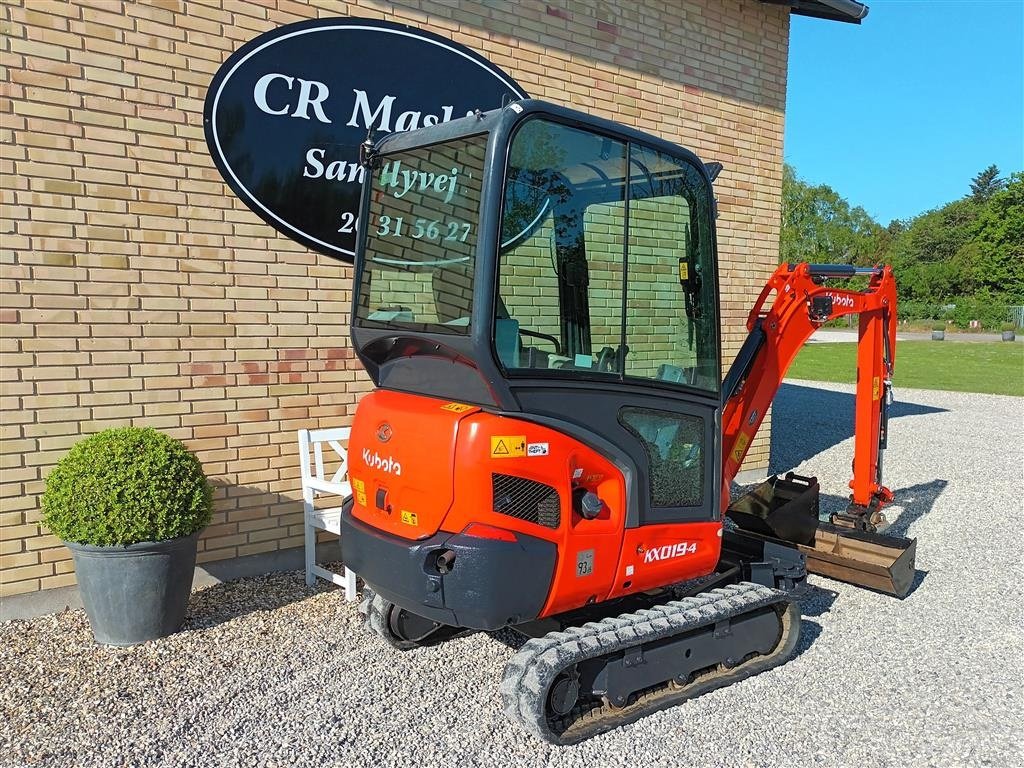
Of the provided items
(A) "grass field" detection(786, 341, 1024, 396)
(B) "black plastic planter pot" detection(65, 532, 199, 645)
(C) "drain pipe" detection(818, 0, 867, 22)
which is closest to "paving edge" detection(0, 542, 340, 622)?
(B) "black plastic planter pot" detection(65, 532, 199, 645)

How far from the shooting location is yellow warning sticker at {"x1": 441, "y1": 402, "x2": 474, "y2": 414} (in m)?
3.05

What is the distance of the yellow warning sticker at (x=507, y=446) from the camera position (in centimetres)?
293

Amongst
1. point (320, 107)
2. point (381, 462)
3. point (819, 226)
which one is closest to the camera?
point (381, 462)

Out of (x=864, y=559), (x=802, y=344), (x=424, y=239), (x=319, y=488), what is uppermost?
(x=424, y=239)

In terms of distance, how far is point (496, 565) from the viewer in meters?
2.94

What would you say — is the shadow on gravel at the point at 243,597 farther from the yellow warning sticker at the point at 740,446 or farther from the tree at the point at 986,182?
the tree at the point at 986,182

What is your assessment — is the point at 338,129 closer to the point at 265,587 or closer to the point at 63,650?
the point at 265,587

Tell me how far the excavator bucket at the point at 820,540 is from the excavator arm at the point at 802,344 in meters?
A: 0.39

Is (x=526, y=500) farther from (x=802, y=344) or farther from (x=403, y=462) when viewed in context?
(x=802, y=344)

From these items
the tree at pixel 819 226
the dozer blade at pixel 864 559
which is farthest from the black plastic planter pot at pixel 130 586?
the tree at pixel 819 226

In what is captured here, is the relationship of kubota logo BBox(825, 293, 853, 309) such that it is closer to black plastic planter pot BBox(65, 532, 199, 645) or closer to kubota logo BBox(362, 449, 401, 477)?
kubota logo BBox(362, 449, 401, 477)

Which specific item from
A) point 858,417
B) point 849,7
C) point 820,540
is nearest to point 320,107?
point 858,417

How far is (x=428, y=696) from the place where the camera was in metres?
3.61

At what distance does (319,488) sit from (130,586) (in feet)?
3.96
